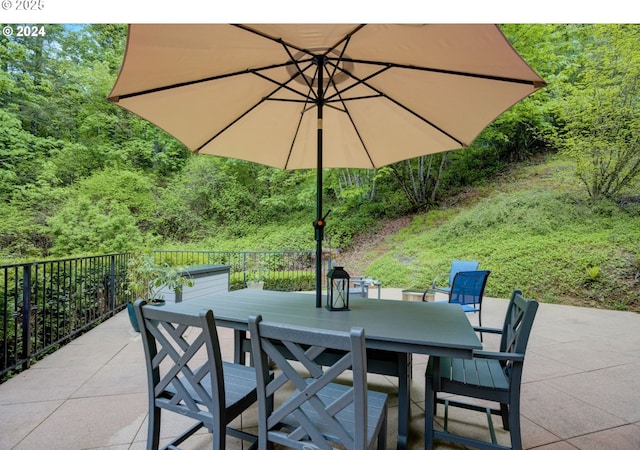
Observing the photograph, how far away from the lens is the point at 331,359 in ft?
6.17

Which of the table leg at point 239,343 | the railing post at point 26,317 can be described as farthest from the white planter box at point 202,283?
the table leg at point 239,343

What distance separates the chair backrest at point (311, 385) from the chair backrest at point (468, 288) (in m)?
2.74

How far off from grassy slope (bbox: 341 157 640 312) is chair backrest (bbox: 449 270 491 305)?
3487 millimetres

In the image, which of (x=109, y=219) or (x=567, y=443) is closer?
(x=567, y=443)

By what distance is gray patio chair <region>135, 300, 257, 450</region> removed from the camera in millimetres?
1286

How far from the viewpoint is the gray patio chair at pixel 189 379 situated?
129 cm

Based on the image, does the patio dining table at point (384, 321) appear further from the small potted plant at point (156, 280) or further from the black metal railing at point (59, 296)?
the small potted plant at point (156, 280)

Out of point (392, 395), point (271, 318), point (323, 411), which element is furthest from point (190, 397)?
point (392, 395)

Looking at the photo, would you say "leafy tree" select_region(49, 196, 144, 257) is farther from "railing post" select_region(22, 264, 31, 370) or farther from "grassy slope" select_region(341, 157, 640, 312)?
"grassy slope" select_region(341, 157, 640, 312)

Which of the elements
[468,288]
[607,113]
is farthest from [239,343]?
[607,113]

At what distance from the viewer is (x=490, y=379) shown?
1.62 m

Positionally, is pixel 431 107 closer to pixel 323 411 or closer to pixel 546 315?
pixel 323 411

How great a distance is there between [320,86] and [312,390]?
1.69 meters

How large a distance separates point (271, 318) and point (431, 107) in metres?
1.75
